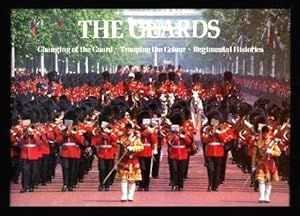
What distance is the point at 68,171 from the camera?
29.0 ft

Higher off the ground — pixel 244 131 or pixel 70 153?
pixel 244 131

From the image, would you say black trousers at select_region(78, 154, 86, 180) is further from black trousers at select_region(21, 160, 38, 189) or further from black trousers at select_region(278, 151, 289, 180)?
black trousers at select_region(278, 151, 289, 180)

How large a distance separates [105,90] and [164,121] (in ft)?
1.91

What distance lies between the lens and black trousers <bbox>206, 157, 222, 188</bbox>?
28.9 feet

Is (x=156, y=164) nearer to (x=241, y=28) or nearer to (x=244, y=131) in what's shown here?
(x=244, y=131)

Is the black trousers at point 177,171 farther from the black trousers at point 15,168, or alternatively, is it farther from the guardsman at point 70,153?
the black trousers at point 15,168

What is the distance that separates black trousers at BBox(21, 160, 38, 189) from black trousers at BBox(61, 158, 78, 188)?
242mm

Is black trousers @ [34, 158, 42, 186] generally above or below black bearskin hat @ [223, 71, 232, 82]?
below

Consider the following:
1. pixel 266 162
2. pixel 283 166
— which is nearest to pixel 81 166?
pixel 266 162

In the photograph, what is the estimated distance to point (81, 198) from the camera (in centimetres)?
881

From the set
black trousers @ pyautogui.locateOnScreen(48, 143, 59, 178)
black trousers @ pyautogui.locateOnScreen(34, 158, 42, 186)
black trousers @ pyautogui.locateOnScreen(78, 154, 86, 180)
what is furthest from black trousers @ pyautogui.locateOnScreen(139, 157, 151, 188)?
black trousers @ pyautogui.locateOnScreen(34, 158, 42, 186)

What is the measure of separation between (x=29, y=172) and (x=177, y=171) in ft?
4.15
